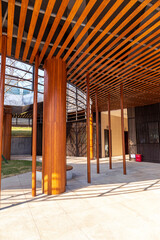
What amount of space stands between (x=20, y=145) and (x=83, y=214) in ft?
65.8

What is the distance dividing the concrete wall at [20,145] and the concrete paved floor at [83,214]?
17.2 metres

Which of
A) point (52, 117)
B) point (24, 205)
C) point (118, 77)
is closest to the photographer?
point (24, 205)

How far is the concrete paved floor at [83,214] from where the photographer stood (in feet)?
8.93

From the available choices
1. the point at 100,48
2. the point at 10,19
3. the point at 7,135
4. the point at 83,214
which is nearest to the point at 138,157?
the point at 100,48

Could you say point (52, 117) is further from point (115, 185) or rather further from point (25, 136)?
point (25, 136)

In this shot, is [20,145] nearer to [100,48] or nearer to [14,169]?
[14,169]

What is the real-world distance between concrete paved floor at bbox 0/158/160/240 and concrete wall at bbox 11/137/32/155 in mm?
17213

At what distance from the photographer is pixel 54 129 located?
5172 mm

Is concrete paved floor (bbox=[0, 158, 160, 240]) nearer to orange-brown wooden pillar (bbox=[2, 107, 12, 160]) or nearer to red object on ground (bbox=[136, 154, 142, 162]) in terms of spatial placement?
red object on ground (bbox=[136, 154, 142, 162])

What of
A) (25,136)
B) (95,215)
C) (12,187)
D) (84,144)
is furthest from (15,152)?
(95,215)

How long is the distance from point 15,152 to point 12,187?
56.6 ft

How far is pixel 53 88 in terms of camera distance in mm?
5309

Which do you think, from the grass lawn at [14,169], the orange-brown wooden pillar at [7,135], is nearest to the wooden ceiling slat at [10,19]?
the grass lawn at [14,169]

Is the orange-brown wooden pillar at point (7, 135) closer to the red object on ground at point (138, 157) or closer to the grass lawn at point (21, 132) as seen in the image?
the grass lawn at point (21, 132)
